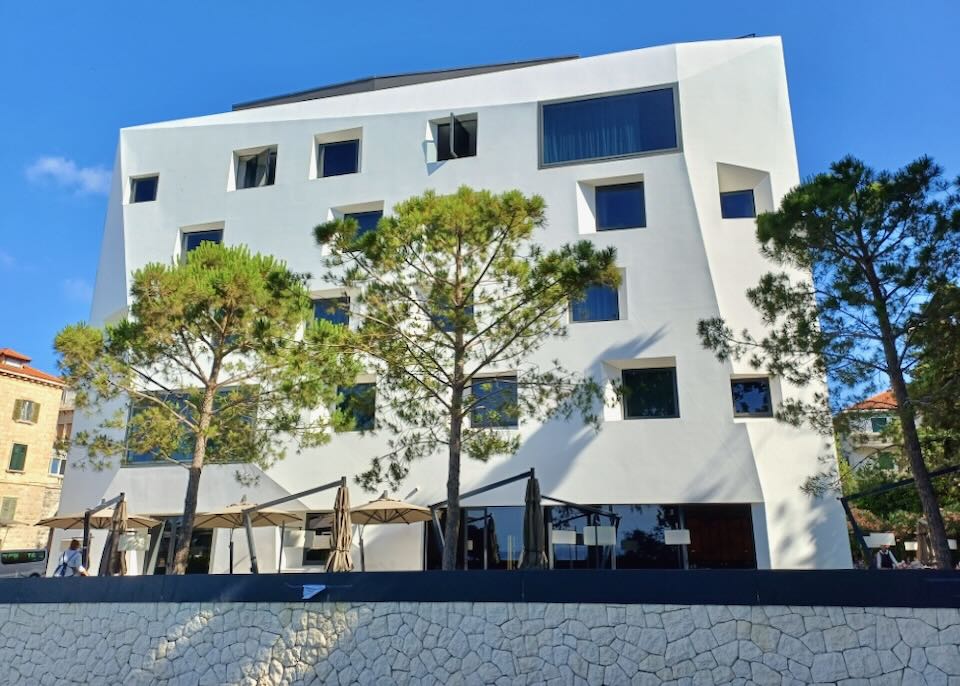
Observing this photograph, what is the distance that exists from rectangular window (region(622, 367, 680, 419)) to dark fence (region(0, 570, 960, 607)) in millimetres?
7858

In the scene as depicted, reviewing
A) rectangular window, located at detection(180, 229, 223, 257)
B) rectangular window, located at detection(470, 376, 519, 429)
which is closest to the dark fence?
rectangular window, located at detection(470, 376, 519, 429)

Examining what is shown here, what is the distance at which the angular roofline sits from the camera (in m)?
20.5

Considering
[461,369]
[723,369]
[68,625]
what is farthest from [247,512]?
[723,369]

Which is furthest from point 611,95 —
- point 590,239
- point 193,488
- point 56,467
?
point 56,467

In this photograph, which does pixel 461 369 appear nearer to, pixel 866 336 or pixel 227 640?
pixel 227 640

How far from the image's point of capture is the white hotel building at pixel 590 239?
51.2ft

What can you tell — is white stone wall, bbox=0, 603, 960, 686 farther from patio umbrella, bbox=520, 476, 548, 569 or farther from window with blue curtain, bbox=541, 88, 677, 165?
window with blue curtain, bbox=541, 88, 677, 165

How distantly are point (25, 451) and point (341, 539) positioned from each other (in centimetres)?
3239

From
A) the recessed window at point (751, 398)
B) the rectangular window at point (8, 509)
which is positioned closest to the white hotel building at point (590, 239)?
the recessed window at point (751, 398)

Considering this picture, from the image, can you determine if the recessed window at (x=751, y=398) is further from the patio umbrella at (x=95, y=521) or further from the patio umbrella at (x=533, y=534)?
the patio umbrella at (x=95, y=521)

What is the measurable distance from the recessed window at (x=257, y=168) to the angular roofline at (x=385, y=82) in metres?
1.95

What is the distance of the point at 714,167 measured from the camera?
688 inches

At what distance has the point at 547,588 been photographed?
909cm

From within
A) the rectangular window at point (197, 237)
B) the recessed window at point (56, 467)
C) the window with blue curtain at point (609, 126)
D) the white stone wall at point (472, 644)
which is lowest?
the white stone wall at point (472, 644)
